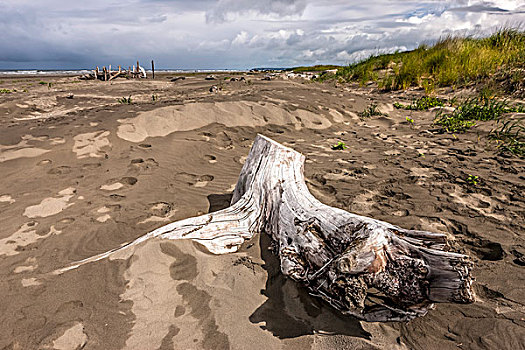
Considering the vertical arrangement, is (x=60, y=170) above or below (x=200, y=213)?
above

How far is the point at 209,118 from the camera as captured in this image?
6.19 meters

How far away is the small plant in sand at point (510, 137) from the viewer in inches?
164

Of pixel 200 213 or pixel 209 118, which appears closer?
pixel 200 213

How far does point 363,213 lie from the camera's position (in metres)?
3.01

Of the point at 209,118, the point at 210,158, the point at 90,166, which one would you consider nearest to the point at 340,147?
the point at 210,158

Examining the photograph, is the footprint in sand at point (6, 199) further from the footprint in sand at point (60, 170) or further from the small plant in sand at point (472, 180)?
the small plant in sand at point (472, 180)

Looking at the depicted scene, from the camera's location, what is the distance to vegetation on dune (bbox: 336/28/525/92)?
25.5ft

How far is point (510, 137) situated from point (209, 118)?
18.5ft

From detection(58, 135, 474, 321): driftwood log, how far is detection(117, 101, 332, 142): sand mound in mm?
3501

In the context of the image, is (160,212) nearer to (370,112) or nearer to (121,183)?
(121,183)

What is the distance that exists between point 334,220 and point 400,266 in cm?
56

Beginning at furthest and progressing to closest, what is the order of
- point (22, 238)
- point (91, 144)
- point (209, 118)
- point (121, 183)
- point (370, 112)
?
1. point (370, 112)
2. point (209, 118)
3. point (91, 144)
4. point (121, 183)
5. point (22, 238)

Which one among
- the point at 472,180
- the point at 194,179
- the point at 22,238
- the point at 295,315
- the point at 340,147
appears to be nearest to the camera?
the point at 295,315

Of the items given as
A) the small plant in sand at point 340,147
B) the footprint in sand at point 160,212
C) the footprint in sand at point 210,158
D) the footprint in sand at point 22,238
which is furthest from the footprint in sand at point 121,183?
the small plant in sand at point 340,147
